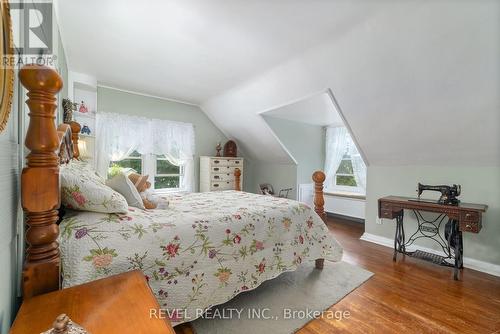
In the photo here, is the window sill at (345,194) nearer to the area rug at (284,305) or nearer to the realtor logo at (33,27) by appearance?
the area rug at (284,305)

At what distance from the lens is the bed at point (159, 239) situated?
0.82 meters

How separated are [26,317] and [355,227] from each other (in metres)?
4.20

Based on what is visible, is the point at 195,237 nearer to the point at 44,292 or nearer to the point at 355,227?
the point at 44,292

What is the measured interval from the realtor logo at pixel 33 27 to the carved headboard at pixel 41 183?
0.27m

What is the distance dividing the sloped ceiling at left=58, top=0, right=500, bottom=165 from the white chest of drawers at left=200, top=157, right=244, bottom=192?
1.62 m

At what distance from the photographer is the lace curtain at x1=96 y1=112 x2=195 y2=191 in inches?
138

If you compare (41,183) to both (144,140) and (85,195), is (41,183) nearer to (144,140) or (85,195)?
(85,195)

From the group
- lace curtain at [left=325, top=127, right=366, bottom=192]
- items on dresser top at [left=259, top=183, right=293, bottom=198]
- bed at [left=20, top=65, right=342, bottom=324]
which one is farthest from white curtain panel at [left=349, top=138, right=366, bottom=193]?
bed at [left=20, top=65, right=342, bottom=324]

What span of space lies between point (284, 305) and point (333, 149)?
3718mm

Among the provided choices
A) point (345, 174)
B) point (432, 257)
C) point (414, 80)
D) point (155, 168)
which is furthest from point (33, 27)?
point (345, 174)

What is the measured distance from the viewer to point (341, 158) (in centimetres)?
474

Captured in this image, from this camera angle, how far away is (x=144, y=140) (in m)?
3.91

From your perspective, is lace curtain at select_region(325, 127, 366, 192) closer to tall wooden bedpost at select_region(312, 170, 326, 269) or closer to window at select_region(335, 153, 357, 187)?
window at select_region(335, 153, 357, 187)

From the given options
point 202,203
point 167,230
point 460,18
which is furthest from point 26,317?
point 460,18
